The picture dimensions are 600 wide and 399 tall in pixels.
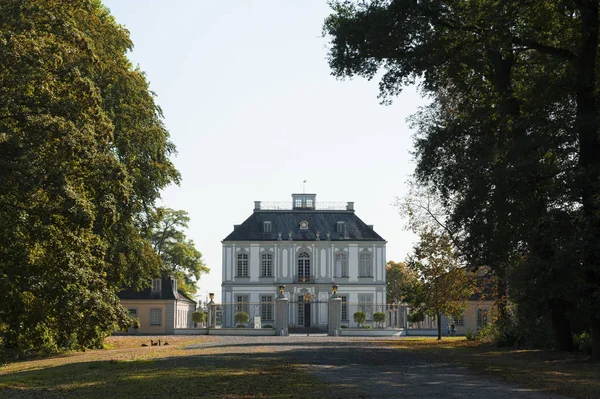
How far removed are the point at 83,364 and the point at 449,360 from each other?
28.3 ft

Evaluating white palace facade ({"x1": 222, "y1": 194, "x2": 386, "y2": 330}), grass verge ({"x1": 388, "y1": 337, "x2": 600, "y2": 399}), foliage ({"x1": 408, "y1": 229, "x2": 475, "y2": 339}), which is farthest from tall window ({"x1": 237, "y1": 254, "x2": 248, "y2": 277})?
grass verge ({"x1": 388, "y1": 337, "x2": 600, "y2": 399})

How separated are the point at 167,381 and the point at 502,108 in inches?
495

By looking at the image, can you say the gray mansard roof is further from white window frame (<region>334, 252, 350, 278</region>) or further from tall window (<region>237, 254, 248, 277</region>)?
tall window (<region>237, 254, 248, 277</region>)

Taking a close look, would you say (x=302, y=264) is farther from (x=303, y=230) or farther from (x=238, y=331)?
(x=238, y=331)

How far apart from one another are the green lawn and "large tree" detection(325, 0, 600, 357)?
6336mm

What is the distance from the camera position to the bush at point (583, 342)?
883 inches

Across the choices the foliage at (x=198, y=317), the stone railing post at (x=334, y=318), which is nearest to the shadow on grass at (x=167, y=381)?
the stone railing post at (x=334, y=318)

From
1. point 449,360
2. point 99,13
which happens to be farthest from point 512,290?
point 99,13

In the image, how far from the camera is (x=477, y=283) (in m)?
36.3

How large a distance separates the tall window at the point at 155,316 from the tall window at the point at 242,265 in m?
12.7

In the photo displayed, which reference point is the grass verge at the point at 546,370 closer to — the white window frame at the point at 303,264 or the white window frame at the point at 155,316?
the white window frame at the point at 155,316

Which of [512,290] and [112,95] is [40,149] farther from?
[512,290]

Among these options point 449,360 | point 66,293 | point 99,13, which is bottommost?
point 449,360

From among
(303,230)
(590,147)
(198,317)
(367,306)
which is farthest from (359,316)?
(590,147)
